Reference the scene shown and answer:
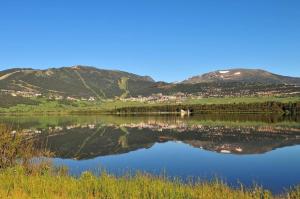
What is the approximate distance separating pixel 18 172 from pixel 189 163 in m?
18.8

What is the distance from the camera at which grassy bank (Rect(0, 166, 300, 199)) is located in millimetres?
18391

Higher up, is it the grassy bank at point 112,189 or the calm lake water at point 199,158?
the grassy bank at point 112,189

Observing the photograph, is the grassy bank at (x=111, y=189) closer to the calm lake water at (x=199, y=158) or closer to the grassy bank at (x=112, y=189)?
the grassy bank at (x=112, y=189)

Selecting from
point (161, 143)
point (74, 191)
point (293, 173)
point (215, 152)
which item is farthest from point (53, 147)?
point (74, 191)

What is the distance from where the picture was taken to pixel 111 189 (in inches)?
771

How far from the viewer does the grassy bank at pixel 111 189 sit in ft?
60.3

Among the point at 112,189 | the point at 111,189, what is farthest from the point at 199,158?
the point at 112,189

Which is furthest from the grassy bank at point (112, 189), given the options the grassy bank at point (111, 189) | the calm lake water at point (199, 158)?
the calm lake water at point (199, 158)

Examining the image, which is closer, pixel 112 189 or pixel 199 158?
pixel 112 189

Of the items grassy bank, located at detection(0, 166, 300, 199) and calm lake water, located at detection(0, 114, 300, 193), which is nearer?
grassy bank, located at detection(0, 166, 300, 199)

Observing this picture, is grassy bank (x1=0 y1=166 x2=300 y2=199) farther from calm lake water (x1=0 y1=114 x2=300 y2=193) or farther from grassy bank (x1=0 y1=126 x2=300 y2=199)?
calm lake water (x1=0 y1=114 x2=300 y2=193)

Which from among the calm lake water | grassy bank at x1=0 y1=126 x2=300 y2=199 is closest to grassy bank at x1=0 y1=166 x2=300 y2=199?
grassy bank at x1=0 y1=126 x2=300 y2=199

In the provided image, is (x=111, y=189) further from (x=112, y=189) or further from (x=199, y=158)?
(x=199, y=158)

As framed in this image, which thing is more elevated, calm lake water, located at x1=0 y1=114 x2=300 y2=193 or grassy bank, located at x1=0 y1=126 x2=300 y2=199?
grassy bank, located at x1=0 y1=126 x2=300 y2=199
